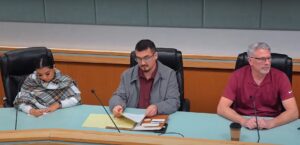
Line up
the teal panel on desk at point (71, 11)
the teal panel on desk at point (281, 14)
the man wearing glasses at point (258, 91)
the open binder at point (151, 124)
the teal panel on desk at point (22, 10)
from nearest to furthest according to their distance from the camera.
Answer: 1. the open binder at point (151, 124)
2. the man wearing glasses at point (258, 91)
3. the teal panel on desk at point (281, 14)
4. the teal panel on desk at point (71, 11)
5. the teal panel on desk at point (22, 10)

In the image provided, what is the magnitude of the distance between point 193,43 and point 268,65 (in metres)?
1.29

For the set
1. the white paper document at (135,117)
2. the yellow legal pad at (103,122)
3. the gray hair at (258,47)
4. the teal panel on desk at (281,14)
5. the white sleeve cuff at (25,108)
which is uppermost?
the teal panel on desk at (281,14)

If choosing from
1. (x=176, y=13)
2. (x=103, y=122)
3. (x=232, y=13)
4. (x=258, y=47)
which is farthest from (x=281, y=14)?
(x=103, y=122)

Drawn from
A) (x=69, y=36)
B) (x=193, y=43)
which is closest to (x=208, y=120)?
(x=193, y=43)

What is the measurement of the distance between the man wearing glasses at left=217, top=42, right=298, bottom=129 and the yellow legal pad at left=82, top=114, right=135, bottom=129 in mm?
620

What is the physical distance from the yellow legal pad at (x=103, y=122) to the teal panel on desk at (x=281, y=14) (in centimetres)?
185

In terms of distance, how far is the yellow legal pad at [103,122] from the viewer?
8.29 ft

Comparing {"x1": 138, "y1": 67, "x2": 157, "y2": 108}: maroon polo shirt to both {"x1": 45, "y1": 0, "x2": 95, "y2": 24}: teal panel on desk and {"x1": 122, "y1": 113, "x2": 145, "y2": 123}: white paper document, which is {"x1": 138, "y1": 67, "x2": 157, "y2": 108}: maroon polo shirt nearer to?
{"x1": 122, "y1": 113, "x2": 145, "y2": 123}: white paper document

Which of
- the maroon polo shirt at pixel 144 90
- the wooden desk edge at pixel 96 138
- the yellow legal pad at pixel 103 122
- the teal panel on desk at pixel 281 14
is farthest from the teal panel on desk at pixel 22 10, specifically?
the wooden desk edge at pixel 96 138

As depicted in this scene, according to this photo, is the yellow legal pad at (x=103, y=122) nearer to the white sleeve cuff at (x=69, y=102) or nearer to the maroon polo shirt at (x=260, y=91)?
the white sleeve cuff at (x=69, y=102)

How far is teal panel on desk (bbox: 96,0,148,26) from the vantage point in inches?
159

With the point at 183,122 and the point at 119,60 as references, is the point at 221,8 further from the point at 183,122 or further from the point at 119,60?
the point at 183,122

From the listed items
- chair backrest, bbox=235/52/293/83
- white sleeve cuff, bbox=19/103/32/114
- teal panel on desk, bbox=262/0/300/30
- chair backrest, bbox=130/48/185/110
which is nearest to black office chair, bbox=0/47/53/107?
white sleeve cuff, bbox=19/103/32/114

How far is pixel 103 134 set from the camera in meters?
1.66
